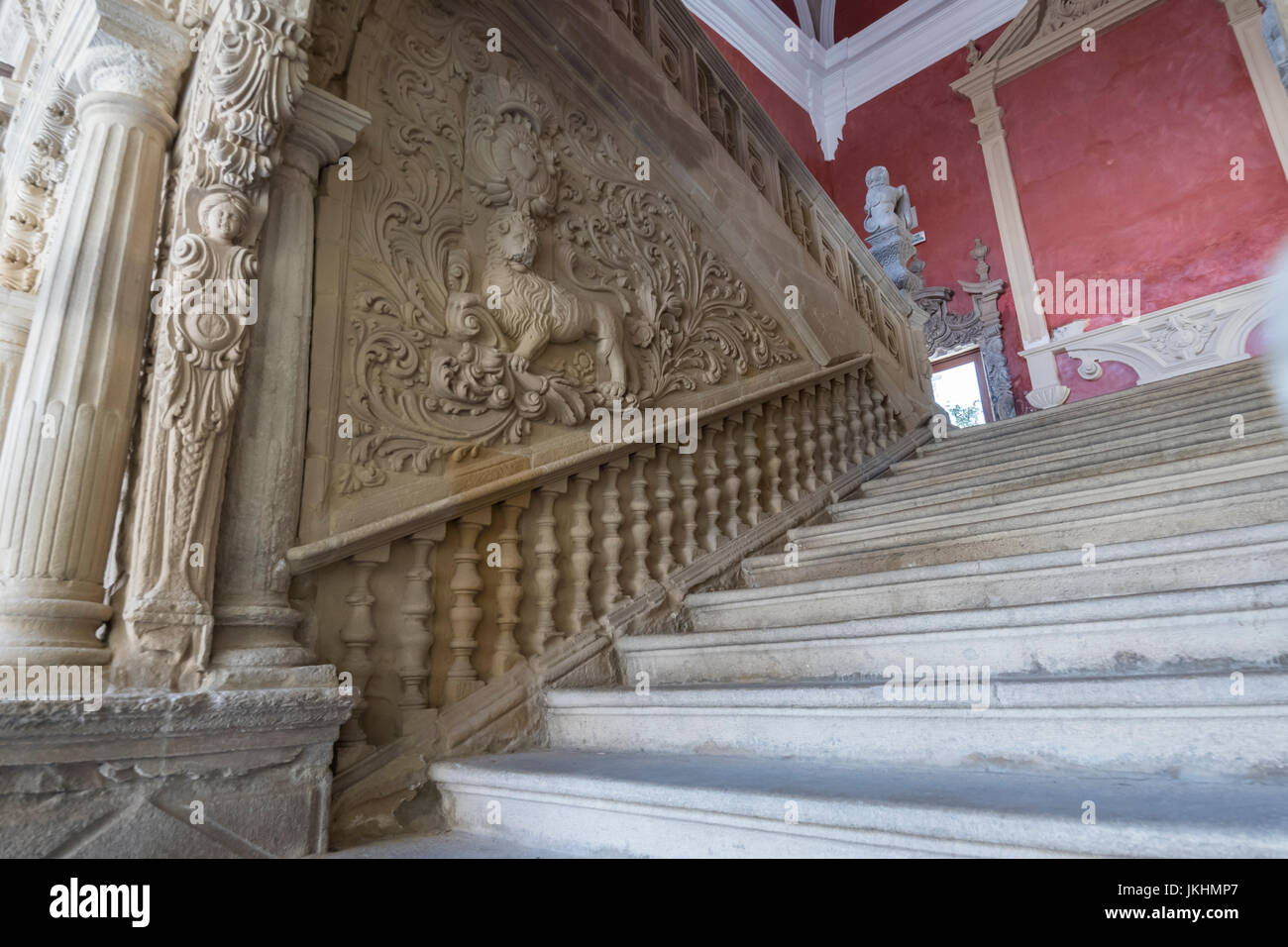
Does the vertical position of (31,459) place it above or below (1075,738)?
above

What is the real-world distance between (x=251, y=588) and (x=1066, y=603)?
5.76ft

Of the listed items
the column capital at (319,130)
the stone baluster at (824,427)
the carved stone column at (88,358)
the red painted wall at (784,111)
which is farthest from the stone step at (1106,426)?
the red painted wall at (784,111)

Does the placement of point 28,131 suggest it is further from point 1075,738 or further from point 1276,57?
point 1276,57

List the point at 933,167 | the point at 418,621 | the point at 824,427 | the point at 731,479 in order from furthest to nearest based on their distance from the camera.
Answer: the point at 933,167 < the point at 824,427 < the point at 731,479 < the point at 418,621

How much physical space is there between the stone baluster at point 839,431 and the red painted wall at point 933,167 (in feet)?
18.1

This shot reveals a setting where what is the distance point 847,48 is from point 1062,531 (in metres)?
10.2

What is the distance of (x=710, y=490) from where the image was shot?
114 inches

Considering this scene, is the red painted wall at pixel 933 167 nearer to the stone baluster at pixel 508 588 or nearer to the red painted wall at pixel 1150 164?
the red painted wall at pixel 1150 164

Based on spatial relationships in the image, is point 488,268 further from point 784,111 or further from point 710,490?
point 784,111

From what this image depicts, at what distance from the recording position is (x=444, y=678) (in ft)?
6.49

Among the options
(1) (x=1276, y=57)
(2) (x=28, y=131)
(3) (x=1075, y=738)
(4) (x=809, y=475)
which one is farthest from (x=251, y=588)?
(1) (x=1276, y=57)

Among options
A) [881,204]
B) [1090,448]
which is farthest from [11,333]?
[881,204]

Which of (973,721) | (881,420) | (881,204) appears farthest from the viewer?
A: (881,204)


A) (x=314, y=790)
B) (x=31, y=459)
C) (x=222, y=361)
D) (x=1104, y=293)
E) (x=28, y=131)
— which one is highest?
(x=1104, y=293)
